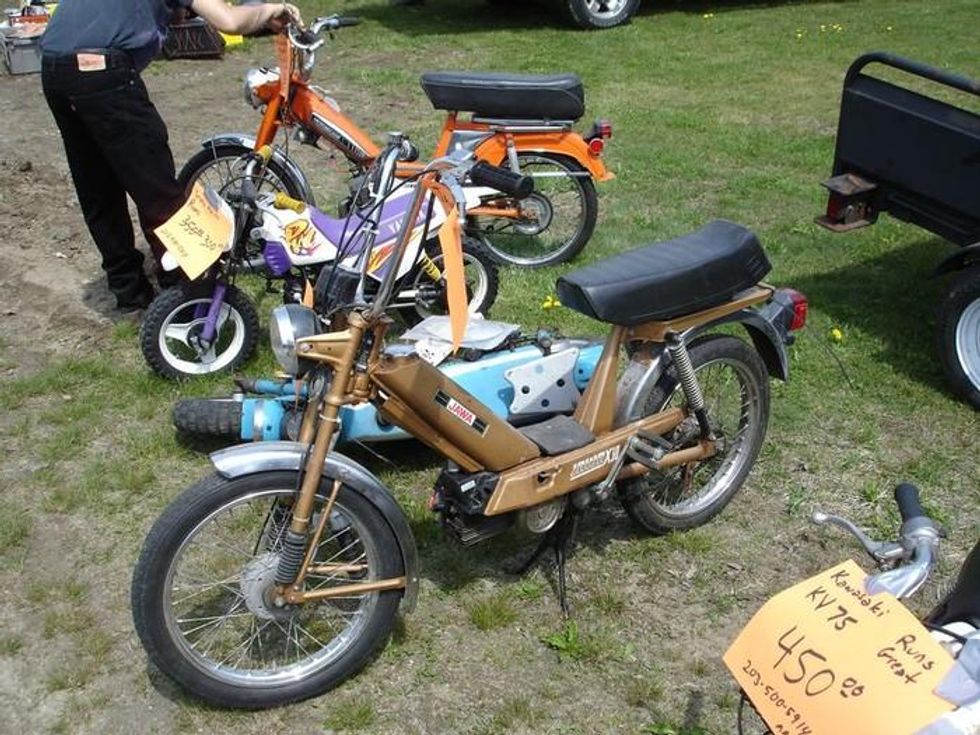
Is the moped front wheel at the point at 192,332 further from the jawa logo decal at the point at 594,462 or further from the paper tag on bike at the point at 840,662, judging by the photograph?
the paper tag on bike at the point at 840,662

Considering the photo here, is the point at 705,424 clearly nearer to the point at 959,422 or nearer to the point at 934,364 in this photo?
the point at 959,422

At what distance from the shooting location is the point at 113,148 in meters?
4.31

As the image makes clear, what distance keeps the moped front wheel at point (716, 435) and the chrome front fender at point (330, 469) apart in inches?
33.7

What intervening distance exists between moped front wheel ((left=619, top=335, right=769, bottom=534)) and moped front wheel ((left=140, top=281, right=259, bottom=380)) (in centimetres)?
190

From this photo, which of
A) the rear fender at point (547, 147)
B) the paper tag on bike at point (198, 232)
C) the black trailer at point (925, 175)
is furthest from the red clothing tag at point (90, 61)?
the black trailer at point (925, 175)

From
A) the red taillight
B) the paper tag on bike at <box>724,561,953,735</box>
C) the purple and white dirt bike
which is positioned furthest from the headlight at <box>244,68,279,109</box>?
the paper tag on bike at <box>724,561,953,735</box>

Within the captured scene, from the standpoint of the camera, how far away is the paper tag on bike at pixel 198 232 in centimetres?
402

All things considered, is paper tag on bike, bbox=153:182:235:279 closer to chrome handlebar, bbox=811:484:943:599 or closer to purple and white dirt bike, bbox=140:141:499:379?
purple and white dirt bike, bbox=140:141:499:379

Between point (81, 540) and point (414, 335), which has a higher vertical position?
point (414, 335)

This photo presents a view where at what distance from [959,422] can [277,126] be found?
3555mm

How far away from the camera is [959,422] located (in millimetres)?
4121

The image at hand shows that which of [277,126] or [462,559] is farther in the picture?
[277,126]

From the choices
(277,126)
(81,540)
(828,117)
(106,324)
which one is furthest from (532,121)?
(828,117)

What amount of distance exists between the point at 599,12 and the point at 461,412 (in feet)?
29.0
